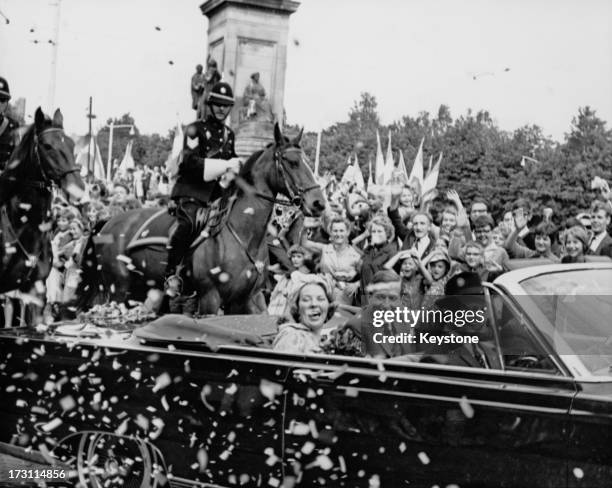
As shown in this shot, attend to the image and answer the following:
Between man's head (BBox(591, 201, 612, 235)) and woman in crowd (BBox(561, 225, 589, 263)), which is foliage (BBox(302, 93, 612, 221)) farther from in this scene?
woman in crowd (BBox(561, 225, 589, 263))

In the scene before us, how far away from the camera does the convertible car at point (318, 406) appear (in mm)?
3338

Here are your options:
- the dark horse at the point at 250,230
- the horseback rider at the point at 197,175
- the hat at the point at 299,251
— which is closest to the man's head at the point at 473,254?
the dark horse at the point at 250,230

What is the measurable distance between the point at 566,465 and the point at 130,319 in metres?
3.17

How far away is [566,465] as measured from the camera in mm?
3217

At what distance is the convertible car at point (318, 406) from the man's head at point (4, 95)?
3259 mm

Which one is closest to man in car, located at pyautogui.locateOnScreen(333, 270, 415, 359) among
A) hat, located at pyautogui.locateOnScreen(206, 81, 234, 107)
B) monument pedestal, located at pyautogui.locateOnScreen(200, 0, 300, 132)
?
hat, located at pyautogui.locateOnScreen(206, 81, 234, 107)

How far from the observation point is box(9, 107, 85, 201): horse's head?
763 centimetres

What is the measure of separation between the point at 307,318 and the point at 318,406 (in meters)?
0.72

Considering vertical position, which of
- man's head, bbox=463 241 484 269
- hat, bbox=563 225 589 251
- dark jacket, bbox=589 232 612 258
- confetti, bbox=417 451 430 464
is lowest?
confetti, bbox=417 451 430 464

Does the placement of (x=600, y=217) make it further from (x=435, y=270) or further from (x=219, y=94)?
(x=219, y=94)

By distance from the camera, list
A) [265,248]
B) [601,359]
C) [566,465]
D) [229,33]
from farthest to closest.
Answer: [229,33], [265,248], [601,359], [566,465]

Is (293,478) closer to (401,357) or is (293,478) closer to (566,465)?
(401,357)

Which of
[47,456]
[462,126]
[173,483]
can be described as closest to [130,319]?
[47,456]

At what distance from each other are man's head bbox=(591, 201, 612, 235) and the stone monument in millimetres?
9368
